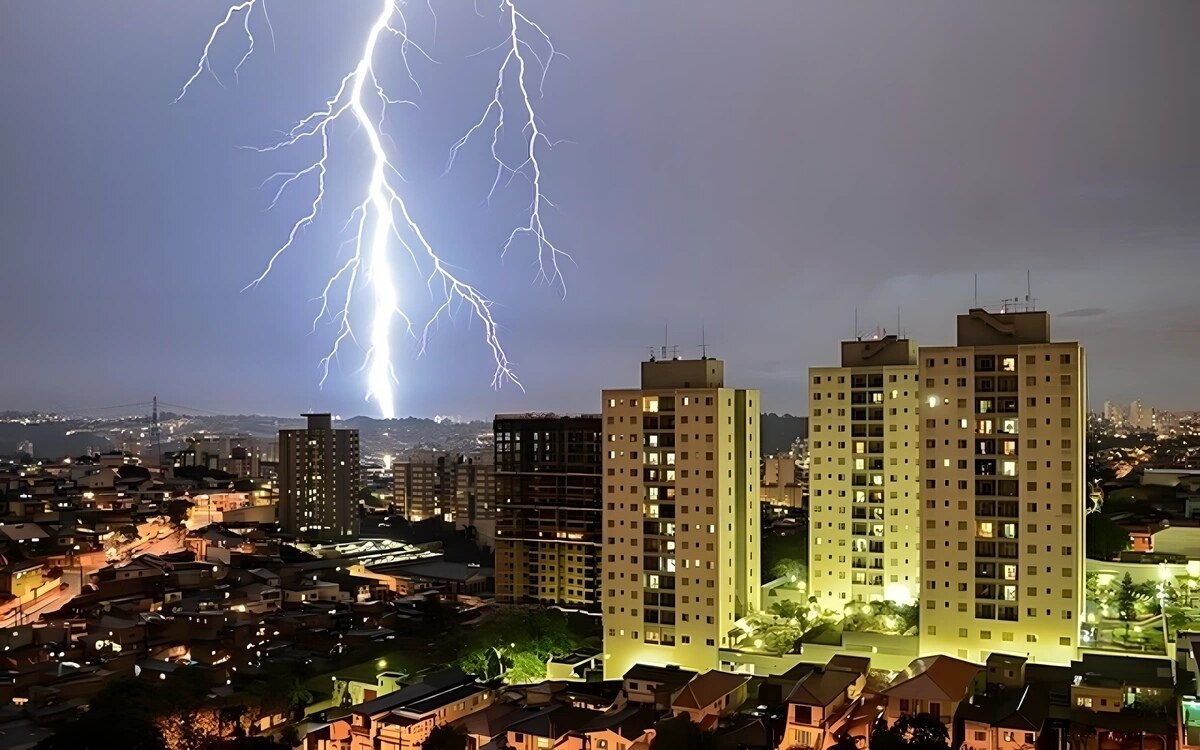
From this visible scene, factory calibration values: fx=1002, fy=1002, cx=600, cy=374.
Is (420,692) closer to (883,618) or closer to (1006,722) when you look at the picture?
(883,618)

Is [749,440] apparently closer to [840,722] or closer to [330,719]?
[840,722]

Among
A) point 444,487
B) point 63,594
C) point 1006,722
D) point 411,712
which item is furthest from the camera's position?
point 444,487

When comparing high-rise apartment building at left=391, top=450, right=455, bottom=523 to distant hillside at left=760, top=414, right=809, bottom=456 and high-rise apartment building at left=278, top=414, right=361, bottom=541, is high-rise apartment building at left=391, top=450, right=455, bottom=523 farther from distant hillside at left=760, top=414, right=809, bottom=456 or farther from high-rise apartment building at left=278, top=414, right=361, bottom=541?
distant hillside at left=760, top=414, right=809, bottom=456

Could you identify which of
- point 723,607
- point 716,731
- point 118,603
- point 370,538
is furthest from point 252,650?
point 370,538

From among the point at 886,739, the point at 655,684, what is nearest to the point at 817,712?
the point at 886,739

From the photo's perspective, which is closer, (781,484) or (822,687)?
(822,687)

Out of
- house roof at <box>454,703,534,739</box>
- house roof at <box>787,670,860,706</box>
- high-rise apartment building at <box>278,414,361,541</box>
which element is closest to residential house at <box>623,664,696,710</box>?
house roof at <box>454,703,534,739</box>
